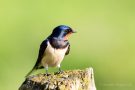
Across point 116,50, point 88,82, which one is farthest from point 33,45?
point 88,82

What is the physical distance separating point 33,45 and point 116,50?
162 centimetres

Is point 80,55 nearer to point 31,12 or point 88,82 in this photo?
point 31,12

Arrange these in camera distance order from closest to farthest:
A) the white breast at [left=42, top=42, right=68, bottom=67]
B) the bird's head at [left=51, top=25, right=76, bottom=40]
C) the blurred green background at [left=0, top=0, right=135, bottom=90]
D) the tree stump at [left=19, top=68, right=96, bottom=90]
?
the tree stump at [left=19, top=68, right=96, bottom=90] → the bird's head at [left=51, top=25, right=76, bottom=40] → the white breast at [left=42, top=42, right=68, bottom=67] → the blurred green background at [left=0, top=0, right=135, bottom=90]

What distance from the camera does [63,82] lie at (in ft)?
21.9

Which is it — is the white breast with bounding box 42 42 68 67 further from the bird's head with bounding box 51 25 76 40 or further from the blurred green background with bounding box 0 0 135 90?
the blurred green background with bounding box 0 0 135 90

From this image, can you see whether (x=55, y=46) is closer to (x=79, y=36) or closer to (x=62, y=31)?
(x=62, y=31)

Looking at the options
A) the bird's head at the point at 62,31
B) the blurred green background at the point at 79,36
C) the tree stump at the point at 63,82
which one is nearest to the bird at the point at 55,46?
the bird's head at the point at 62,31

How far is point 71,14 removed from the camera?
1800 centimetres

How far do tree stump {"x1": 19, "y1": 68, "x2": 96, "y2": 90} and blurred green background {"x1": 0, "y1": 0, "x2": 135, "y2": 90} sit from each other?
477cm

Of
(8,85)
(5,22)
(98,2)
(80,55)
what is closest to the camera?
(8,85)

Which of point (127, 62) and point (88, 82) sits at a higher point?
point (88, 82)

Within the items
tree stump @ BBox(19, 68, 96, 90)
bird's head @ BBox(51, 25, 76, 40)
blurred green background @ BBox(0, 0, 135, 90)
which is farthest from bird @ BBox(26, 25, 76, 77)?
blurred green background @ BBox(0, 0, 135, 90)

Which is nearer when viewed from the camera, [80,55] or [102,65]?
[102,65]

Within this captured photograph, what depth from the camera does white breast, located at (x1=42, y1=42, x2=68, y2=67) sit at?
8344mm
